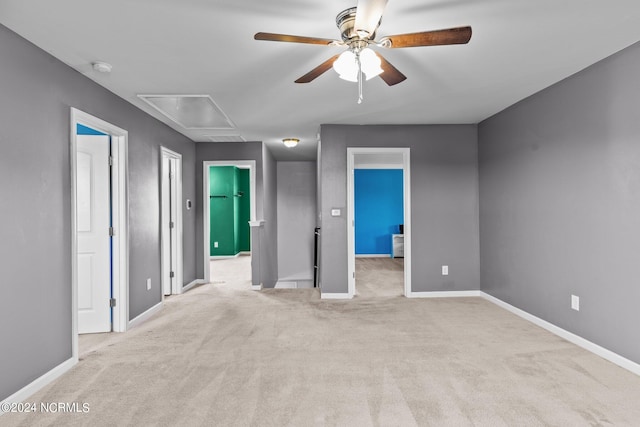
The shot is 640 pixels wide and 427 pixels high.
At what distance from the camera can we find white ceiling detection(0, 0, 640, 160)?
2.05 meters

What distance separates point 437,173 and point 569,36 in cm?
252

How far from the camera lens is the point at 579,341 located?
3.07 metres

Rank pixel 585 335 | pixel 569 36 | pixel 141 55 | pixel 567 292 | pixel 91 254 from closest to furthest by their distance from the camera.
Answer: pixel 569 36 → pixel 141 55 → pixel 585 335 → pixel 567 292 → pixel 91 254

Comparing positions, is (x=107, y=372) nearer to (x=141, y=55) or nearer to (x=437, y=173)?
(x=141, y=55)

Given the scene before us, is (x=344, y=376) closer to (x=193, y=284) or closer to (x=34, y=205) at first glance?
(x=34, y=205)

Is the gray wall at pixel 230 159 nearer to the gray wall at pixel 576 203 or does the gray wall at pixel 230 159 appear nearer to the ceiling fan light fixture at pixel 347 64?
the gray wall at pixel 576 203

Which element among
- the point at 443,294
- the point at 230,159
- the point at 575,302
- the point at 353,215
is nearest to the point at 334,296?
the point at 353,215

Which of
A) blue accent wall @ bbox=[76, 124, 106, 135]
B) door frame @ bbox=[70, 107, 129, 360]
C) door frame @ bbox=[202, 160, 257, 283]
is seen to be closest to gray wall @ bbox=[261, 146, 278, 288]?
door frame @ bbox=[202, 160, 257, 283]

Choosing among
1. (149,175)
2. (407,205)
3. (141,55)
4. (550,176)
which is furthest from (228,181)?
(550,176)

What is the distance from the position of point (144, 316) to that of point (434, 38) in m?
3.88

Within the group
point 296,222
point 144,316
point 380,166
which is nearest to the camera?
point 144,316

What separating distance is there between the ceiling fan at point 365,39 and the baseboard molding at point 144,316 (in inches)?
125

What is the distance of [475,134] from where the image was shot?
488 cm

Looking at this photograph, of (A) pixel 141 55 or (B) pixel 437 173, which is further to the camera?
(B) pixel 437 173
